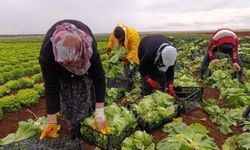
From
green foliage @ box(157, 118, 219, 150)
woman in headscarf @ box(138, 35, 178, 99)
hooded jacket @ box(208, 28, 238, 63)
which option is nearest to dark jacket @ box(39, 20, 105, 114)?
green foliage @ box(157, 118, 219, 150)

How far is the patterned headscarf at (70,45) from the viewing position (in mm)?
3172

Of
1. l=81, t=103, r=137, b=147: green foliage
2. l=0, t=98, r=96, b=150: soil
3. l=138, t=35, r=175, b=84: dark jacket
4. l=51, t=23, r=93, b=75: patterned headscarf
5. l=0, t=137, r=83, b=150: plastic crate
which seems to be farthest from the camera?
l=0, t=98, r=96, b=150: soil

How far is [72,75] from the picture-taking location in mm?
4043

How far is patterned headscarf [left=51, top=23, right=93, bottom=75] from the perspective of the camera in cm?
317

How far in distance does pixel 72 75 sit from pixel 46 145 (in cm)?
82

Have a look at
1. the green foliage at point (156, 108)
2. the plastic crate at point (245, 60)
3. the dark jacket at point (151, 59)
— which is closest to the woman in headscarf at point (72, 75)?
the green foliage at point (156, 108)

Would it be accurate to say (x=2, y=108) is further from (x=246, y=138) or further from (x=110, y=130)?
(x=246, y=138)

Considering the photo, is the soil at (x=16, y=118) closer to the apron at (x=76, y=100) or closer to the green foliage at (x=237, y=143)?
the apron at (x=76, y=100)

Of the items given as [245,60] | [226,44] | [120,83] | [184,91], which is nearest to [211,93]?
[226,44]

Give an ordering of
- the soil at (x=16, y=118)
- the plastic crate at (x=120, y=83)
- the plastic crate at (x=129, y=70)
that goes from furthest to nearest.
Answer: the plastic crate at (x=129, y=70) < the plastic crate at (x=120, y=83) < the soil at (x=16, y=118)

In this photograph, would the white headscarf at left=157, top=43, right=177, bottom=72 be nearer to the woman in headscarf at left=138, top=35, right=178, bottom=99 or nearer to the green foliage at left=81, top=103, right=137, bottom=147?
the woman in headscarf at left=138, top=35, right=178, bottom=99

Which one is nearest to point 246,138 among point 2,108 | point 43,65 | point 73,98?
point 73,98

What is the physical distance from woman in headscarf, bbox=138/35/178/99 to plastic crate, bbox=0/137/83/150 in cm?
203

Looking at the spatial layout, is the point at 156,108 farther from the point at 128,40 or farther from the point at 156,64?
the point at 128,40
